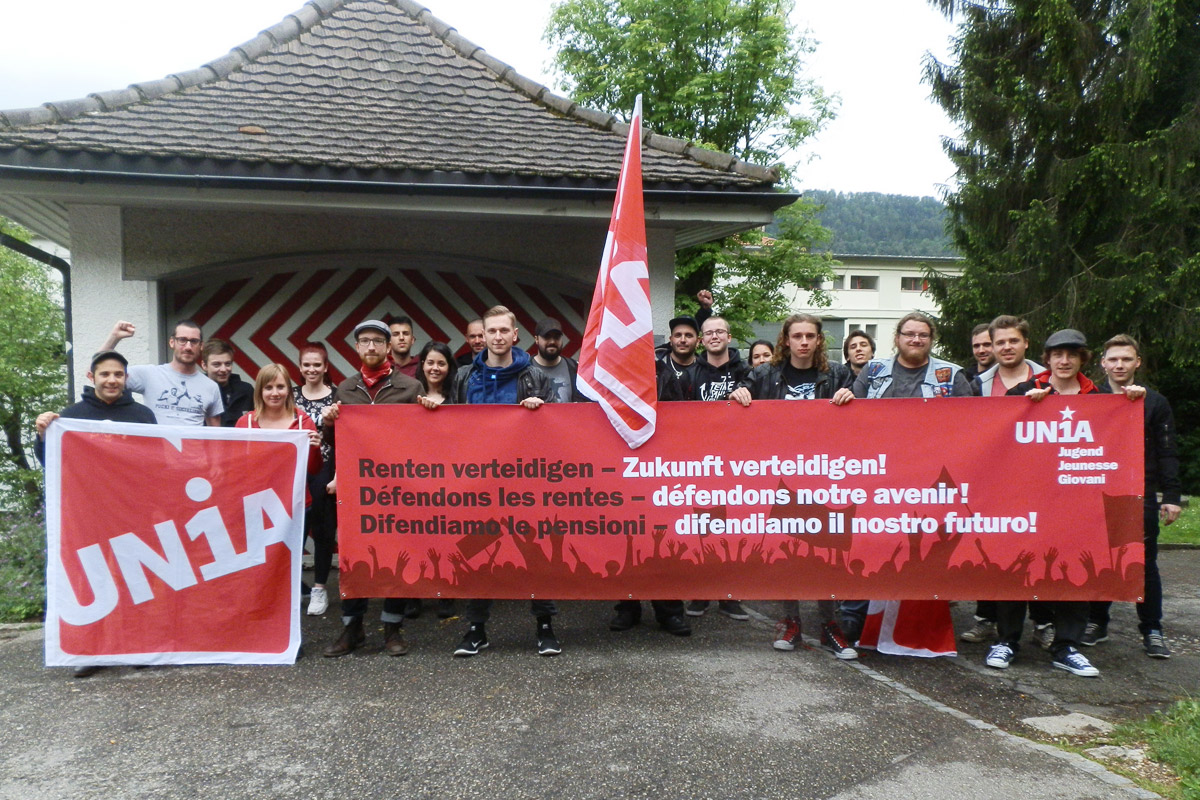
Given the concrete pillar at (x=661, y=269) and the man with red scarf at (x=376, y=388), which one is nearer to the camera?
the man with red scarf at (x=376, y=388)

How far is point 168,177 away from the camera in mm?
5777

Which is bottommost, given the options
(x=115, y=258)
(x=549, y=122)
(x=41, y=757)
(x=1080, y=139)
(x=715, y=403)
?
(x=41, y=757)

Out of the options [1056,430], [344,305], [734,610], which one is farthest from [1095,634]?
[344,305]

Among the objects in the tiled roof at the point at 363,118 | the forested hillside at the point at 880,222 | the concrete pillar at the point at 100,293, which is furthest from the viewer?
the forested hillside at the point at 880,222

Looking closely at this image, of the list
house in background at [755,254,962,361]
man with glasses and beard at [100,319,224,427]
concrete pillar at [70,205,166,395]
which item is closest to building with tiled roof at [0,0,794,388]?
concrete pillar at [70,205,166,395]

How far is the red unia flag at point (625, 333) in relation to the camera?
468 centimetres

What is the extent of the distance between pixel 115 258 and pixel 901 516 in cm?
594

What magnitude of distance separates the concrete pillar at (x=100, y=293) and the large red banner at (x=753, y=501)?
108 inches

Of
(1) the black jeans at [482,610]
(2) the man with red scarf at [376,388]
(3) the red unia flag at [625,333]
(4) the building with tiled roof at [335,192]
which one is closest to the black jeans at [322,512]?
(2) the man with red scarf at [376,388]

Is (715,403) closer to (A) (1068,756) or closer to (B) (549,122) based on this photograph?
(A) (1068,756)

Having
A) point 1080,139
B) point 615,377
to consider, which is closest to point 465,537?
point 615,377

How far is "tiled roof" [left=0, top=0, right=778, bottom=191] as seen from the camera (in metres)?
6.12

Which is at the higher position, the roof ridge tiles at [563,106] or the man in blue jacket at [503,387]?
the roof ridge tiles at [563,106]

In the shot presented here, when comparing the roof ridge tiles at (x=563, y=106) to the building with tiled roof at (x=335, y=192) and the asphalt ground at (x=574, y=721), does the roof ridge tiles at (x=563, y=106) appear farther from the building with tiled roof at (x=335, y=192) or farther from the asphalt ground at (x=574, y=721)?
the asphalt ground at (x=574, y=721)
